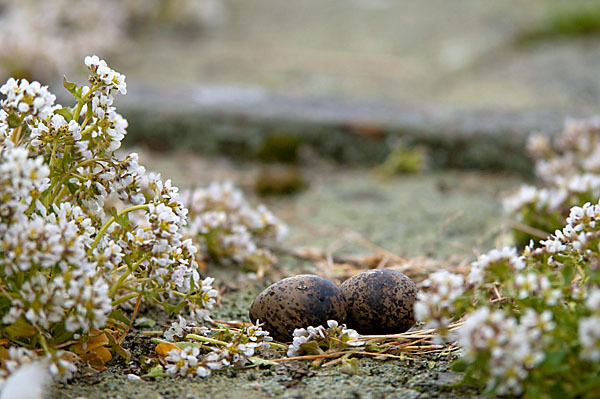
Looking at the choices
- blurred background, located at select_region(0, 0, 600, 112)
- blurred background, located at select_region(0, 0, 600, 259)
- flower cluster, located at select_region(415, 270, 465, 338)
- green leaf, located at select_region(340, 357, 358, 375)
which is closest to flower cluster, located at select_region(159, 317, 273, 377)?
green leaf, located at select_region(340, 357, 358, 375)

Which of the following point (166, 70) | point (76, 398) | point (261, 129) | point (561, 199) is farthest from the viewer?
point (166, 70)

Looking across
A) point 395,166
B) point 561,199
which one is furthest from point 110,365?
point 395,166

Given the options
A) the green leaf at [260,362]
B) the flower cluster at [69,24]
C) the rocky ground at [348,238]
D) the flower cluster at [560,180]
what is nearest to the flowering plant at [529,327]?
the rocky ground at [348,238]

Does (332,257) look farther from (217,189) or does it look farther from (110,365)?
(110,365)

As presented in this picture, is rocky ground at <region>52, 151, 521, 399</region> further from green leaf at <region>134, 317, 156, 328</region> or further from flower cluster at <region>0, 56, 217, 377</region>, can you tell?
flower cluster at <region>0, 56, 217, 377</region>

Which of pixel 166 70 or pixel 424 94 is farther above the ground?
pixel 166 70

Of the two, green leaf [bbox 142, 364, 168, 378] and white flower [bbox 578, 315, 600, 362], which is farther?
green leaf [bbox 142, 364, 168, 378]
